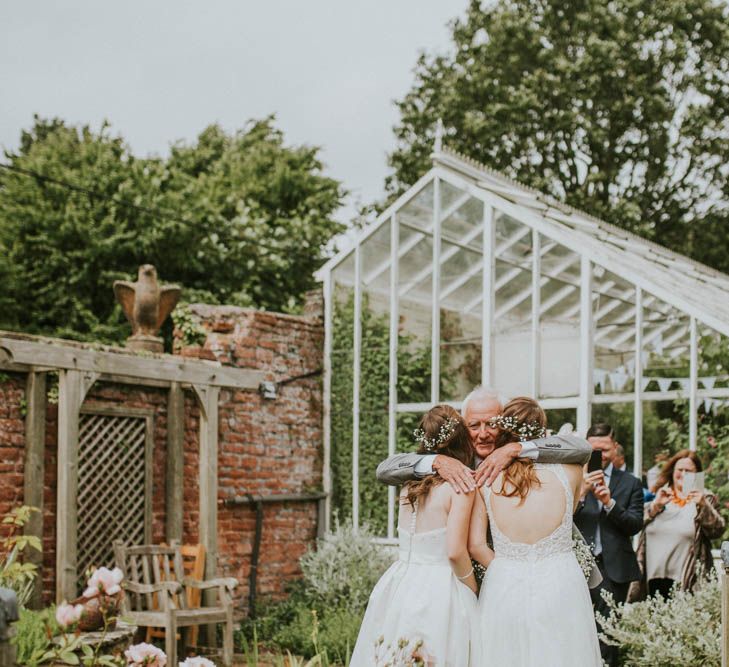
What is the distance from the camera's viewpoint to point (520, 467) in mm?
4008

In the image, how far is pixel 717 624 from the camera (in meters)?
5.91

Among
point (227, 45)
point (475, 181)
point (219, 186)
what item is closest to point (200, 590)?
point (475, 181)

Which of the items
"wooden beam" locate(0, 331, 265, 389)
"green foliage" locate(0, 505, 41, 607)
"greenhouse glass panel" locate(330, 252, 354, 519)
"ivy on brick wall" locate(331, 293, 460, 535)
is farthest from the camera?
"greenhouse glass panel" locate(330, 252, 354, 519)

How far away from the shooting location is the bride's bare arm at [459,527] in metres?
4.05

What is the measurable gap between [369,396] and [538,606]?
19.9ft

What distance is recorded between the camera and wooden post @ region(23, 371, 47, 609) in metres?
7.13

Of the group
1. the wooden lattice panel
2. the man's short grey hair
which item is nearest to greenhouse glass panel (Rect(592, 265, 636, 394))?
the wooden lattice panel

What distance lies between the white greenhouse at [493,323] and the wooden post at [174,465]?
2085 millimetres

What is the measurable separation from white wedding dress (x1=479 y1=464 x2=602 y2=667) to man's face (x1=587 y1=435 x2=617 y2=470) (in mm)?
2131

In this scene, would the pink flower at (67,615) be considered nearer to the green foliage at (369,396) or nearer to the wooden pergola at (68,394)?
the wooden pergola at (68,394)

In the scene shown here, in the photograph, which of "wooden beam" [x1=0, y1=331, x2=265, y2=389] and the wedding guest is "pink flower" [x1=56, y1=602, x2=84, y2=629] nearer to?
"wooden beam" [x1=0, y1=331, x2=265, y2=389]

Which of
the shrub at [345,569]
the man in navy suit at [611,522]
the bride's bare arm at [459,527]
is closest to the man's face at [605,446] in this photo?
the man in navy suit at [611,522]

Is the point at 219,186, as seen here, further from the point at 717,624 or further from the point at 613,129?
the point at 717,624

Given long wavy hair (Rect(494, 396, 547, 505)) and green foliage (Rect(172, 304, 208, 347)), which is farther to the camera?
green foliage (Rect(172, 304, 208, 347))
